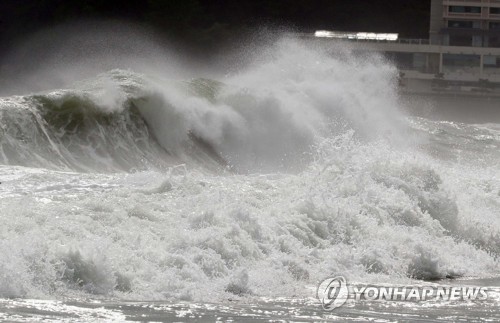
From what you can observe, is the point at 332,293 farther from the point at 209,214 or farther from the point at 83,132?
the point at 83,132

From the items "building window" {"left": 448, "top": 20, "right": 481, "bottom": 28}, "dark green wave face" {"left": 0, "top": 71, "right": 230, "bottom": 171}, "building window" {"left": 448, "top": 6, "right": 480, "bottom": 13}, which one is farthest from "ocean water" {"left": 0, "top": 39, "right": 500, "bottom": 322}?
"building window" {"left": 448, "top": 6, "right": 480, "bottom": 13}

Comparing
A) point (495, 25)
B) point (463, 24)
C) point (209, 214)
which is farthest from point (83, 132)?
point (495, 25)

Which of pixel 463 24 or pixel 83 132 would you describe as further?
pixel 463 24

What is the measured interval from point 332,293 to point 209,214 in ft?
7.62

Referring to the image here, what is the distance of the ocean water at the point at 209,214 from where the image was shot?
11578 mm

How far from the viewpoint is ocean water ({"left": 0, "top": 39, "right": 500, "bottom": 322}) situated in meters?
11.6

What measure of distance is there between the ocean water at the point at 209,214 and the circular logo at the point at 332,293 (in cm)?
14

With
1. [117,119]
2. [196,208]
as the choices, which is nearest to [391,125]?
[117,119]

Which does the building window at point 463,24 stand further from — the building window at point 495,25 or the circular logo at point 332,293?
the circular logo at point 332,293

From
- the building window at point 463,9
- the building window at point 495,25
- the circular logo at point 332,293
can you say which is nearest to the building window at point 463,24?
the building window at point 463,9

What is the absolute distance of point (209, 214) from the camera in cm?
1414

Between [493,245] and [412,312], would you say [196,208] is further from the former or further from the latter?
[493,245]

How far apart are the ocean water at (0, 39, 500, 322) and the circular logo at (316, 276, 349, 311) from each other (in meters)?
0.14

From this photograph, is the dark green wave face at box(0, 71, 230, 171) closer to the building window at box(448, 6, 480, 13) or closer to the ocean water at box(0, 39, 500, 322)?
the ocean water at box(0, 39, 500, 322)
